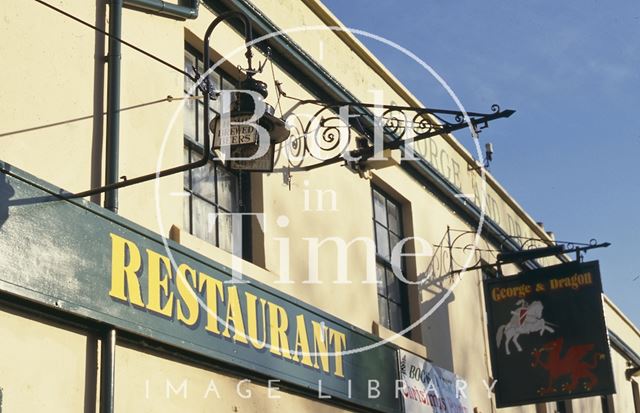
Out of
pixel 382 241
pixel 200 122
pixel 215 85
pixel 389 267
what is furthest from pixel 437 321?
pixel 200 122

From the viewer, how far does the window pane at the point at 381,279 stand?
12.6m

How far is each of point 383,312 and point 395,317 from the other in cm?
41

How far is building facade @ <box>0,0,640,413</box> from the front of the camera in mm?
7234

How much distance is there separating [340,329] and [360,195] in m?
2.04

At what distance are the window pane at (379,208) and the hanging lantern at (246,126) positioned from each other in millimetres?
4004

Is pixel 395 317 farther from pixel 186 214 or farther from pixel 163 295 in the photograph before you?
pixel 163 295

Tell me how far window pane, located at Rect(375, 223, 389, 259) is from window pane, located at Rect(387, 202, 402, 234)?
11.3 inches

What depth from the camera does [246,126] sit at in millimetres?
8695

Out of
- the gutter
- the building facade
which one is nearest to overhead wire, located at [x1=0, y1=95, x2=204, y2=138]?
the building facade

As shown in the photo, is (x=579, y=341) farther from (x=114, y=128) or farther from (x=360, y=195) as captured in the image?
(x=114, y=128)

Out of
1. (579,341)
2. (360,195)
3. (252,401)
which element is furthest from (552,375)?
(252,401)

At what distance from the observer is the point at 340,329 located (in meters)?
10.8

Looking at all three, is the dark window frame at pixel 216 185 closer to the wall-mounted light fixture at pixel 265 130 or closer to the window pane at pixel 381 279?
the wall-mounted light fixture at pixel 265 130

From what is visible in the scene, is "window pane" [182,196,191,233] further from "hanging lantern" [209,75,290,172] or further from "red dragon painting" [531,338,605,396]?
"red dragon painting" [531,338,605,396]
